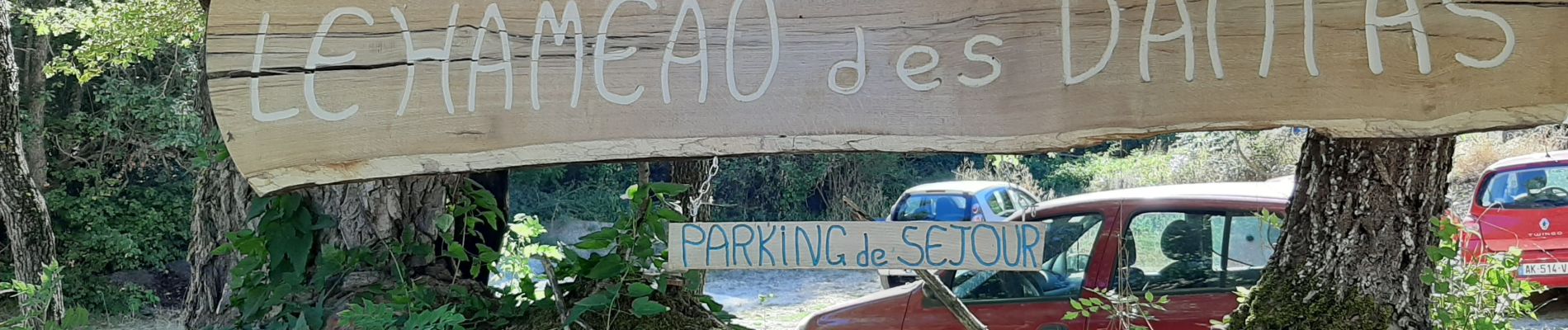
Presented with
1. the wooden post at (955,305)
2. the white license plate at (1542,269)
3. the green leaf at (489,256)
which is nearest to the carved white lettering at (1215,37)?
the wooden post at (955,305)

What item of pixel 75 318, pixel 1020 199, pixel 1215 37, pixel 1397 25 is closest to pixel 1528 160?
pixel 1020 199

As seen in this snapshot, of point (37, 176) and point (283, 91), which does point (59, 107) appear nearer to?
point (37, 176)

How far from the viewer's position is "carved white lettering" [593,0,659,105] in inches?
81.9

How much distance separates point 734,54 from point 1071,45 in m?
0.62

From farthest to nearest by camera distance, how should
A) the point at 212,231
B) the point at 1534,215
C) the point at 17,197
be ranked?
1. the point at 1534,215
2. the point at 17,197
3. the point at 212,231

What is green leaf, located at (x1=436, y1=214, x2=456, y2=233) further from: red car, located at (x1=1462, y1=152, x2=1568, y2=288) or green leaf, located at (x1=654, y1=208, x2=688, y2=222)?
red car, located at (x1=1462, y1=152, x2=1568, y2=288)

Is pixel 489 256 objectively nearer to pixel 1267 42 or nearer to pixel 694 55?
pixel 694 55

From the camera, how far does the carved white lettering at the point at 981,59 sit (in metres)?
2.00

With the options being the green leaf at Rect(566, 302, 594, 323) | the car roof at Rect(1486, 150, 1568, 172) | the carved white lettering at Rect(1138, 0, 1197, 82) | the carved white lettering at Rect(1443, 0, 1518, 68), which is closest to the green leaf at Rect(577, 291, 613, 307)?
the green leaf at Rect(566, 302, 594, 323)

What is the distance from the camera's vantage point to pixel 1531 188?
6.59 metres

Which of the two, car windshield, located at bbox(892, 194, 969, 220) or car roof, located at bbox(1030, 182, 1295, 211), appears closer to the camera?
car roof, located at bbox(1030, 182, 1295, 211)

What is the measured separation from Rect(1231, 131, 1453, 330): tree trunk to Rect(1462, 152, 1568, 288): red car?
15.0ft

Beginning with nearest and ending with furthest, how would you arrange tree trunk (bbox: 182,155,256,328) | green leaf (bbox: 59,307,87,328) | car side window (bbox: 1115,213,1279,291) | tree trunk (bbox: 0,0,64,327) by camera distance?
green leaf (bbox: 59,307,87,328), tree trunk (bbox: 182,155,256,328), car side window (bbox: 1115,213,1279,291), tree trunk (bbox: 0,0,64,327)

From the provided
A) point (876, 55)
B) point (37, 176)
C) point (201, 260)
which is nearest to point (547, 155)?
point (876, 55)
